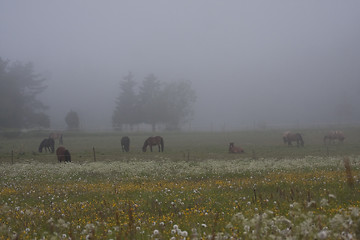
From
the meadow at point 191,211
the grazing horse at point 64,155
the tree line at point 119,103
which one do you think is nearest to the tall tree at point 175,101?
the tree line at point 119,103

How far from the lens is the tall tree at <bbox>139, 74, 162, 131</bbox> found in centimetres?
9106

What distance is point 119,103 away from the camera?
3718 inches

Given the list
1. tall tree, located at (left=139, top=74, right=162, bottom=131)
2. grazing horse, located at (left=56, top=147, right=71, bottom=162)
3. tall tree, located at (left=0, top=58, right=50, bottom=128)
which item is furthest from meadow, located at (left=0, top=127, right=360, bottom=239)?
tall tree, located at (left=139, top=74, right=162, bottom=131)

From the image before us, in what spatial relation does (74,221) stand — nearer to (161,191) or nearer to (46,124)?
(161,191)

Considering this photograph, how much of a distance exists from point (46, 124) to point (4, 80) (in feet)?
47.7

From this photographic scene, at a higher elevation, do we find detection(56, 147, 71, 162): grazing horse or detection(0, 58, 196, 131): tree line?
detection(0, 58, 196, 131): tree line

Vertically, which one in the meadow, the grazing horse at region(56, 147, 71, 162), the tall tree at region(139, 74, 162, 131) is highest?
the tall tree at region(139, 74, 162, 131)

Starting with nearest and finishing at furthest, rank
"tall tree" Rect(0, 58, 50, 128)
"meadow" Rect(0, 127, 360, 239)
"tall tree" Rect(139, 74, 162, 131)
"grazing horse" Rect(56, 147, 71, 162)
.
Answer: "meadow" Rect(0, 127, 360, 239)
"grazing horse" Rect(56, 147, 71, 162)
"tall tree" Rect(0, 58, 50, 128)
"tall tree" Rect(139, 74, 162, 131)

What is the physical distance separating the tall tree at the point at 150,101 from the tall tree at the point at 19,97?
26010mm

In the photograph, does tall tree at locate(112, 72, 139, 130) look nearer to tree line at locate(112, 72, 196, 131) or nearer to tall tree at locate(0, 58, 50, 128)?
tree line at locate(112, 72, 196, 131)

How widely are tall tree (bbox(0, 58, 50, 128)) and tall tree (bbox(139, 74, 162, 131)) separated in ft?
85.3

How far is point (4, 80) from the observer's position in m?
77.7

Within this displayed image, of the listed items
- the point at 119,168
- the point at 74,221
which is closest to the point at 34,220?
the point at 74,221

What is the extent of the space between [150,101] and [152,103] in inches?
76.9
